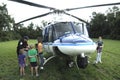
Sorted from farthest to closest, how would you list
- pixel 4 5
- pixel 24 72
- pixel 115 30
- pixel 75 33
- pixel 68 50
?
pixel 4 5, pixel 115 30, pixel 24 72, pixel 75 33, pixel 68 50

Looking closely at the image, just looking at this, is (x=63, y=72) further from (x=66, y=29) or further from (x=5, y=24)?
(x=5, y=24)

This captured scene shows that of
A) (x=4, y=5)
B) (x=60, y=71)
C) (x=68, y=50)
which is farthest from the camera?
(x=4, y=5)

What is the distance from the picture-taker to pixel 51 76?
12625mm

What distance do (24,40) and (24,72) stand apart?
5.54 feet

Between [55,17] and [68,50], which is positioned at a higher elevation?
[55,17]

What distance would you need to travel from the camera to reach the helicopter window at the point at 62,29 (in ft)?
40.2

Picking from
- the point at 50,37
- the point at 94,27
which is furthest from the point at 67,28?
the point at 94,27

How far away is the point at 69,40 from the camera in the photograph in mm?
10703

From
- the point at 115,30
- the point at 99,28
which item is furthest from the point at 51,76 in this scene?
the point at 99,28

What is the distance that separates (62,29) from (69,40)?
185 centimetres

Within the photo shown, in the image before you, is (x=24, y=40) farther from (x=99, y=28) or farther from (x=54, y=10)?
(x=99, y=28)

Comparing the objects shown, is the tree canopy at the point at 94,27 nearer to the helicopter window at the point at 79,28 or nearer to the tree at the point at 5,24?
the tree at the point at 5,24

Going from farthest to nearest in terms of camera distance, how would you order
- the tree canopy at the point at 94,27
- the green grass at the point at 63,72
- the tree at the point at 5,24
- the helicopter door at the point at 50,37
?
the tree at the point at 5,24, the tree canopy at the point at 94,27, the helicopter door at the point at 50,37, the green grass at the point at 63,72

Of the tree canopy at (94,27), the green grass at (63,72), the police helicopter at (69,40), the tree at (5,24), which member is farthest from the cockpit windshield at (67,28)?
the tree at (5,24)
